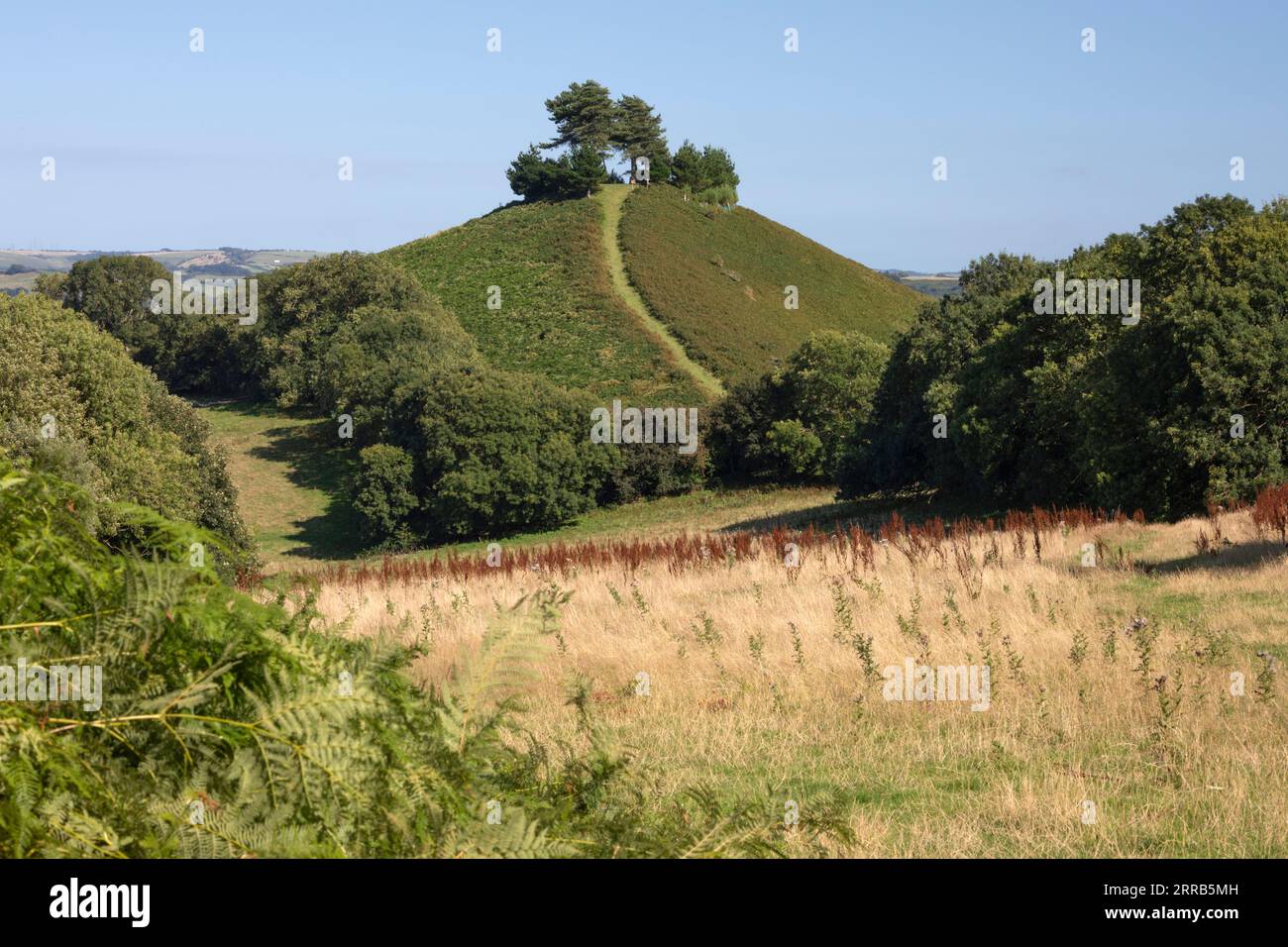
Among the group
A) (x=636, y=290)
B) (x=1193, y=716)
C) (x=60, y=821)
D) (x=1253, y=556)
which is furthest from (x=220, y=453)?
(x=636, y=290)

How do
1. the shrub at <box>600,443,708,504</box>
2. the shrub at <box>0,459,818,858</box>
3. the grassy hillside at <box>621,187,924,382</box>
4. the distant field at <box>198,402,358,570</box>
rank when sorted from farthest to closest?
the grassy hillside at <box>621,187,924,382</box> < the shrub at <box>600,443,708,504</box> < the distant field at <box>198,402,358,570</box> < the shrub at <box>0,459,818,858</box>

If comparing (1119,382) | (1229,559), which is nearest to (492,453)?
(1119,382)

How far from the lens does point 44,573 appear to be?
233cm

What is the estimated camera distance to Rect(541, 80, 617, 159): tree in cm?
10338

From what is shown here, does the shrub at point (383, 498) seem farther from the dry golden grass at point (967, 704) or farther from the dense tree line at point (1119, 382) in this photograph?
the dry golden grass at point (967, 704)

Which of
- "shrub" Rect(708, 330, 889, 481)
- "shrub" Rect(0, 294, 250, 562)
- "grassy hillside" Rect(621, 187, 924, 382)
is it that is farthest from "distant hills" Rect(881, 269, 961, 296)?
"shrub" Rect(0, 294, 250, 562)

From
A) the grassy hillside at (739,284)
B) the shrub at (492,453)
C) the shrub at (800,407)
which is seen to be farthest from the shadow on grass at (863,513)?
the grassy hillside at (739,284)

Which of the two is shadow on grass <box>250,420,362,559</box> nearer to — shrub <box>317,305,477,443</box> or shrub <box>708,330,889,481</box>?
shrub <box>317,305,477,443</box>

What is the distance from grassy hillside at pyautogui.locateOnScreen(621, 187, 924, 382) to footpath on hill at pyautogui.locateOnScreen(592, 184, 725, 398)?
2.12 ft

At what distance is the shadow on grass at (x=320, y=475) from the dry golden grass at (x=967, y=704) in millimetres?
37585

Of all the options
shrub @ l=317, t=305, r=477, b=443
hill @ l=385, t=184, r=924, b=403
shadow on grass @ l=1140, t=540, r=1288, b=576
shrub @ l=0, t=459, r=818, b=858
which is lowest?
shadow on grass @ l=1140, t=540, r=1288, b=576

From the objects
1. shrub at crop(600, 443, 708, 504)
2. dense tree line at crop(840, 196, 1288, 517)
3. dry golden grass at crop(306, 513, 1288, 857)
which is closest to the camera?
dry golden grass at crop(306, 513, 1288, 857)

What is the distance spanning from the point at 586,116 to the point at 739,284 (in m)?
27.4
